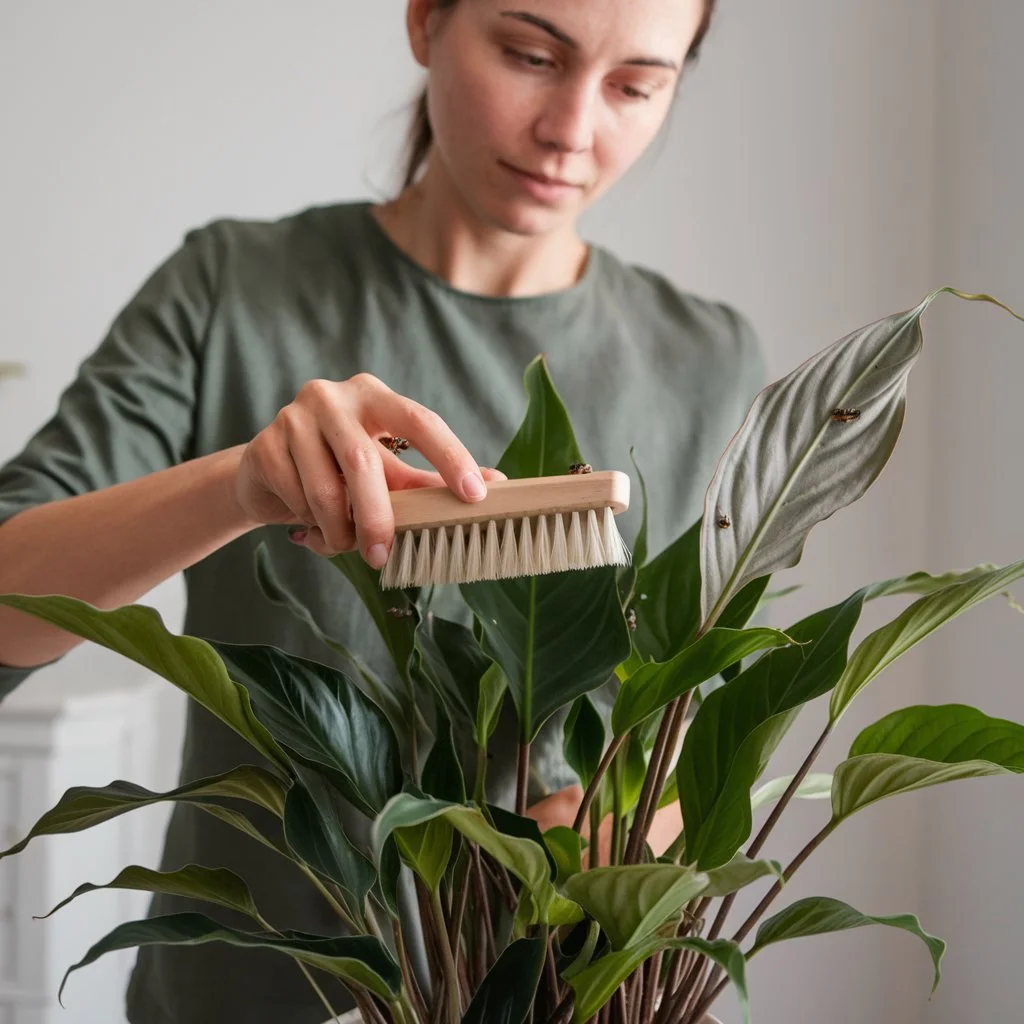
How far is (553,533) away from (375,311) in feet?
1.52

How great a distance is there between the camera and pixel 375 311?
89cm

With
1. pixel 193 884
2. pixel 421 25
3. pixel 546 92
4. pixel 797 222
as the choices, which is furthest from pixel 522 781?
pixel 797 222

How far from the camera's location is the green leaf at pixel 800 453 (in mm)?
441

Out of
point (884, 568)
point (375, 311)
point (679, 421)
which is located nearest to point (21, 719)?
point (375, 311)

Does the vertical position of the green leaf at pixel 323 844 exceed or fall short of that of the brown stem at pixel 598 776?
it falls short

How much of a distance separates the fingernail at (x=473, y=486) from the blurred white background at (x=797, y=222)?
0.93 meters

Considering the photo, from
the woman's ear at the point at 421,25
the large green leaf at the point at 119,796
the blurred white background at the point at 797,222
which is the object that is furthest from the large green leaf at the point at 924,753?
the blurred white background at the point at 797,222

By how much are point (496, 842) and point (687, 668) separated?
10 centimetres

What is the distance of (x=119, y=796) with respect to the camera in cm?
43

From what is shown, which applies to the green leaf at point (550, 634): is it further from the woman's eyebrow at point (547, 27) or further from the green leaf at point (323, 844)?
the woman's eyebrow at point (547, 27)

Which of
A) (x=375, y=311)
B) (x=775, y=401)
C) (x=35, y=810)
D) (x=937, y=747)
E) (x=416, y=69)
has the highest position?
(x=416, y=69)

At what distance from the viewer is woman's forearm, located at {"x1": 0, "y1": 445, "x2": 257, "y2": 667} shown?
573 mm

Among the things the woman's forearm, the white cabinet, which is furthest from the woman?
the white cabinet

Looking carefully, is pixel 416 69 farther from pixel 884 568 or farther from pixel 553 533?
pixel 553 533
